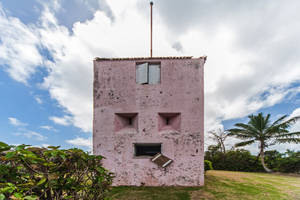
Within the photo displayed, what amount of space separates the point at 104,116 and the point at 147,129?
230 centimetres

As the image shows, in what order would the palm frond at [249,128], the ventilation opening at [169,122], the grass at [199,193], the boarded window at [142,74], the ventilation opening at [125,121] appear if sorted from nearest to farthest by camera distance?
the grass at [199,193] < the ventilation opening at [169,122] < the ventilation opening at [125,121] < the boarded window at [142,74] < the palm frond at [249,128]

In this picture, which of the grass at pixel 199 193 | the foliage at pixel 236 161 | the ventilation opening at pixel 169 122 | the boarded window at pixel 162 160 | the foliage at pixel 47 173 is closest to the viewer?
the foliage at pixel 47 173

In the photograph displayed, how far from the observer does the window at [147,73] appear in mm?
7805

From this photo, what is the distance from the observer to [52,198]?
1.78m

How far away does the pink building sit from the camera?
278 inches

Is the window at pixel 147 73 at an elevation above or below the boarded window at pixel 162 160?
above

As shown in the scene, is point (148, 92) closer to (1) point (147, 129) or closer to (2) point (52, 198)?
(1) point (147, 129)

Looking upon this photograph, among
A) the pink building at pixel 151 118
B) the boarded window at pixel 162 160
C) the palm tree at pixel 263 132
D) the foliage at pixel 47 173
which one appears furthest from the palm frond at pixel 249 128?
the foliage at pixel 47 173

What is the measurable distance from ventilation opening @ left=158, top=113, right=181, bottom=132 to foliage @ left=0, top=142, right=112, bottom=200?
205 inches

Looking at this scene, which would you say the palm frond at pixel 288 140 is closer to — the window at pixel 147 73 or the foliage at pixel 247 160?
the foliage at pixel 247 160

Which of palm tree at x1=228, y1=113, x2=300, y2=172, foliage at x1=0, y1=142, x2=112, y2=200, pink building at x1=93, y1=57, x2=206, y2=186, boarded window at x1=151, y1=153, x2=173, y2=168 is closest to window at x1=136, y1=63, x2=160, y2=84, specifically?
pink building at x1=93, y1=57, x2=206, y2=186

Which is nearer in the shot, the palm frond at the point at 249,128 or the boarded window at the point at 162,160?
the boarded window at the point at 162,160

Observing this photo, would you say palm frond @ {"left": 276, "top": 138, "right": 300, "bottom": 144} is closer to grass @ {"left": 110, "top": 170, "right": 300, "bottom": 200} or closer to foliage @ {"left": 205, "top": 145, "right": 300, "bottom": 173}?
foliage @ {"left": 205, "top": 145, "right": 300, "bottom": 173}

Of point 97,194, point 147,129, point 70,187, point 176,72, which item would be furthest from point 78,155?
point 176,72
